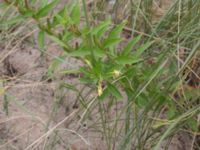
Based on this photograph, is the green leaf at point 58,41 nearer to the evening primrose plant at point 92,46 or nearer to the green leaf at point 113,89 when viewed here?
the evening primrose plant at point 92,46

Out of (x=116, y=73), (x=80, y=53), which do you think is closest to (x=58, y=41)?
(x=80, y=53)

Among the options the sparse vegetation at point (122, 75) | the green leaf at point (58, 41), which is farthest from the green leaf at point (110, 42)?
the green leaf at point (58, 41)

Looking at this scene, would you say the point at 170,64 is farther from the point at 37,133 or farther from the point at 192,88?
the point at 37,133

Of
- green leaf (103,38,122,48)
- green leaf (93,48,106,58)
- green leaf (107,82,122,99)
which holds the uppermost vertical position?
green leaf (103,38,122,48)

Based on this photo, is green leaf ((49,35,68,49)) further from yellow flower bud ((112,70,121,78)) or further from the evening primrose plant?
yellow flower bud ((112,70,121,78))

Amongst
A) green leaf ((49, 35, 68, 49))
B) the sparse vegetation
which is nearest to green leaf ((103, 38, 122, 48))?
the sparse vegetation

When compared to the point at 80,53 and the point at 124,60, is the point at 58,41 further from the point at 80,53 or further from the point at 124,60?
the point at 124,60

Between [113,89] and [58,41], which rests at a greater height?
[58,41]

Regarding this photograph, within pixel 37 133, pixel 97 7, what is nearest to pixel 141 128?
pixel 37 133

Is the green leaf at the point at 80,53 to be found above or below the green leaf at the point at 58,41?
below

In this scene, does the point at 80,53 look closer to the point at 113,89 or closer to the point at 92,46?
the point at 92,46

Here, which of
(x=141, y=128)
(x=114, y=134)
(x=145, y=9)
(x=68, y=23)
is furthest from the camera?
(x=145, y=9)
